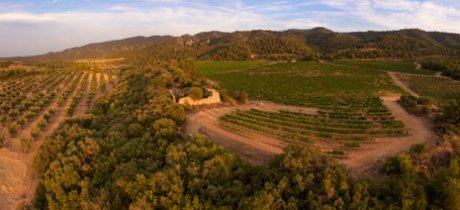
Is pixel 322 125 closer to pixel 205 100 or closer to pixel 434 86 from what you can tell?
pixel 205 100

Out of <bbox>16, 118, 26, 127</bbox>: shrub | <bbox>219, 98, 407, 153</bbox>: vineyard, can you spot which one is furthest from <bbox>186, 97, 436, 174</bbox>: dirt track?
<bbox>16, 118, 26, 127</bbox>: shrub

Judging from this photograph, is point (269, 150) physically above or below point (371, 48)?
below

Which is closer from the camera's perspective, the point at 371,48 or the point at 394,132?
the point at 394,132

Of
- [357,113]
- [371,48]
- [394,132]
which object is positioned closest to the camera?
[394,132]

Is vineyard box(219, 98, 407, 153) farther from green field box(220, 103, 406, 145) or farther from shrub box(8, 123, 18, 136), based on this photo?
shrub box(8, 123, 18, 136)

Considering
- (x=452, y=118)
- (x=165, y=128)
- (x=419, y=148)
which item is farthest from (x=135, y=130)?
(x=452, y=118)

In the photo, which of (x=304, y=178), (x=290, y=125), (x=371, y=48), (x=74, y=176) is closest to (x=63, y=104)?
(x=74, y=176)

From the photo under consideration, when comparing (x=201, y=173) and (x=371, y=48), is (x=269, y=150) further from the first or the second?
(x=371, y=48)
